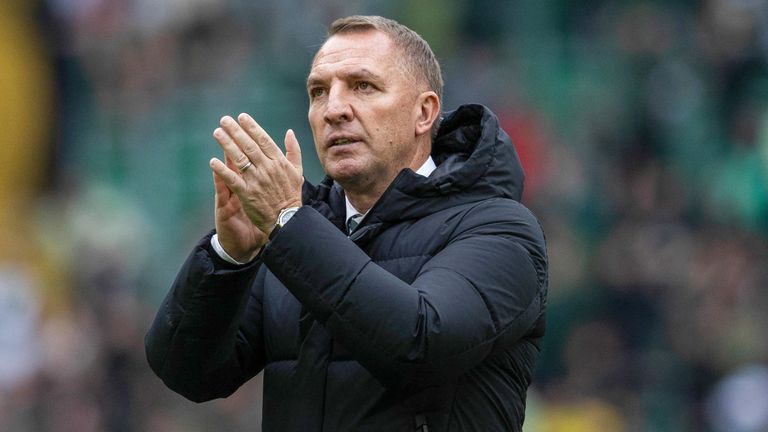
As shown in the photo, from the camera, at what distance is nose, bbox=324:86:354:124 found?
3.52 metres

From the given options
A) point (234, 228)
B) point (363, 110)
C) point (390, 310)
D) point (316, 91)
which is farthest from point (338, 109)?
point (390, 310)

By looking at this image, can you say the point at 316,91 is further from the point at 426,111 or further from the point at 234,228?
the point at 234,228

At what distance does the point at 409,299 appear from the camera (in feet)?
10.1

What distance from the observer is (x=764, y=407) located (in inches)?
328

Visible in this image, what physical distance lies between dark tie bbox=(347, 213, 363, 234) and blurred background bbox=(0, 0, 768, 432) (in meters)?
4.81

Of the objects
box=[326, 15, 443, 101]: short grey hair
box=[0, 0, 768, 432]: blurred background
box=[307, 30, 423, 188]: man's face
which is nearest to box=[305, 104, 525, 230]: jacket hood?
box=[307, 30, 423, 188]: man's face

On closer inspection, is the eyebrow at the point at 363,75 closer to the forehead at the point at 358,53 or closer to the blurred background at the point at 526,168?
the forehead at the point at 358,53

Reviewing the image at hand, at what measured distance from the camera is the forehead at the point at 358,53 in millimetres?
3590

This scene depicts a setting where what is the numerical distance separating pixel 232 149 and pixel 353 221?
0.51m

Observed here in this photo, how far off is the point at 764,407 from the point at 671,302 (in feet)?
2.78

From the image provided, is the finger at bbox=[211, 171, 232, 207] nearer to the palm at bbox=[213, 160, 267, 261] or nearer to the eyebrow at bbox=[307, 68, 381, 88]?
the palm at bbox=[213, 160, 267, 261]

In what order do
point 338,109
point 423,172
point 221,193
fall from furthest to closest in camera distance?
point 423,172 → point 338,109 → point 221,193

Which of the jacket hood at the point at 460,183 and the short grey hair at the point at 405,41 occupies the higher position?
the short grey hair at the point at 405,41

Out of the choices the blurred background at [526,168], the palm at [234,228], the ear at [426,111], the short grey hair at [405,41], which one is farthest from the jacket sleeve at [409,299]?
the blurred background at [526,168]
